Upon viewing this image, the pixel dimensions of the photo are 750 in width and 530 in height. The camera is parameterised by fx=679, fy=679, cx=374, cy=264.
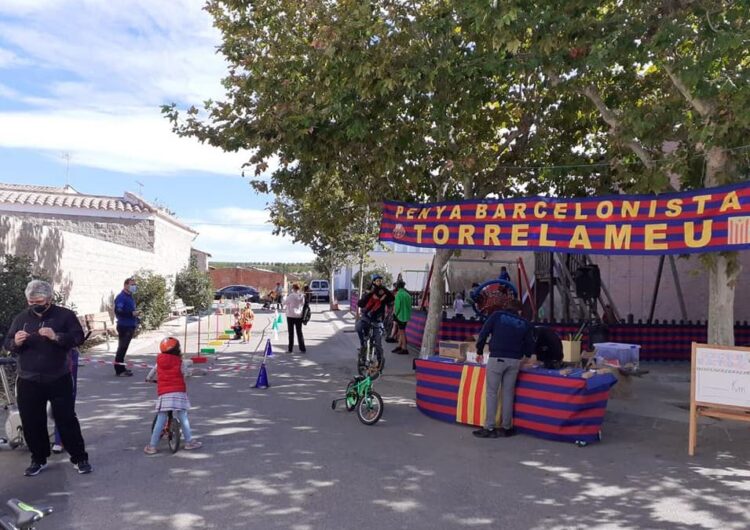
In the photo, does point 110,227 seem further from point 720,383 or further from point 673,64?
point 720,383

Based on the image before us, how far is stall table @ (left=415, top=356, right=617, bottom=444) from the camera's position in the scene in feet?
26.7

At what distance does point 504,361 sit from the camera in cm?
851

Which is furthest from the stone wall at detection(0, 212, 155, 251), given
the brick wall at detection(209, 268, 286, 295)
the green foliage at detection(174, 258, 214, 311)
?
the brick wall at detection(209, 268, 286, 295)

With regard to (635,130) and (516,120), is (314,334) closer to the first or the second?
(516,120)

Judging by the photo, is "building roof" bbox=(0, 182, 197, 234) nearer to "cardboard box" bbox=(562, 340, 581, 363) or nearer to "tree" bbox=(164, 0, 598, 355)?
"tree" bbox=(164, 0, 598, 355)

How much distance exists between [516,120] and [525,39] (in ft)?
11.3

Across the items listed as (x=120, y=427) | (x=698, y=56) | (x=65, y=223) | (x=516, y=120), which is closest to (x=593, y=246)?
(x=698, y=56)

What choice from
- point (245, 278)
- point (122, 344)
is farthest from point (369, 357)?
point (245, 278)

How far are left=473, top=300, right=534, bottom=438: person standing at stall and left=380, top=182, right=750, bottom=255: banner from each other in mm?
2448

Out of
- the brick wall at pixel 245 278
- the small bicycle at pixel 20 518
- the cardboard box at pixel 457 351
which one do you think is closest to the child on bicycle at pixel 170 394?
the cardboard box at pixel 457 351

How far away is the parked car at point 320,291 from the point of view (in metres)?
51.2

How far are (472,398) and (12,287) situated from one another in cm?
905

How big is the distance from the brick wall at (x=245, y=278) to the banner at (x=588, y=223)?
175 ft

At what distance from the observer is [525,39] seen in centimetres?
1078
